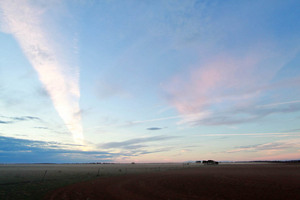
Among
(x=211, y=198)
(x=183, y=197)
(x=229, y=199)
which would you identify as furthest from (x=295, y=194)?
(x=183, y=197)

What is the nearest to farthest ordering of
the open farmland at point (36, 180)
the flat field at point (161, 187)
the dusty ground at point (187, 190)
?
the dusty ground at point (187, 190)
the flat field at point (161, 187)
the open farmland at point (36, 180)

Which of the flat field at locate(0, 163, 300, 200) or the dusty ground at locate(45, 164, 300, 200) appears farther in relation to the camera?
the flat field at locate(0, 163, 300, 200)

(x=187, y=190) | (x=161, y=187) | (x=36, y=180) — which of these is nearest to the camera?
(x=187, y=190)

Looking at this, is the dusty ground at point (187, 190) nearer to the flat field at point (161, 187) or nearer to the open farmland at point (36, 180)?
the flat field at point (161, 187)

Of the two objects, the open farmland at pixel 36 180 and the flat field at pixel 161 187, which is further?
the open farmland at pixel 36 180

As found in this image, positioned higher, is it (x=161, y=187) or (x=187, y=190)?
(x=161, y=187)

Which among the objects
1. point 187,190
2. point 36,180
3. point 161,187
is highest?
point 36,180

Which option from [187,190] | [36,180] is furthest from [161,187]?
[36,180]

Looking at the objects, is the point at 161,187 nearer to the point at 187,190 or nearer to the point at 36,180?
the point at 187,190

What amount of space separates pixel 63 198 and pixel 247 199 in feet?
70.1

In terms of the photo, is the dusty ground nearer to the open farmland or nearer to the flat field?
the flat field

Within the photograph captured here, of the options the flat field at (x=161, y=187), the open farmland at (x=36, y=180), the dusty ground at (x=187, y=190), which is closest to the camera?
the dusty ground at (x=187, y=190)

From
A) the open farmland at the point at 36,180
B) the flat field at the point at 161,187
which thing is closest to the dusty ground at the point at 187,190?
the flat field at the point at 161,187

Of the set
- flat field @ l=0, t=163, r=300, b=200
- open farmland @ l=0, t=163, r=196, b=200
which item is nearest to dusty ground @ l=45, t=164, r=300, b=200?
flat field @ l=0, t=163, r=300, b=200
